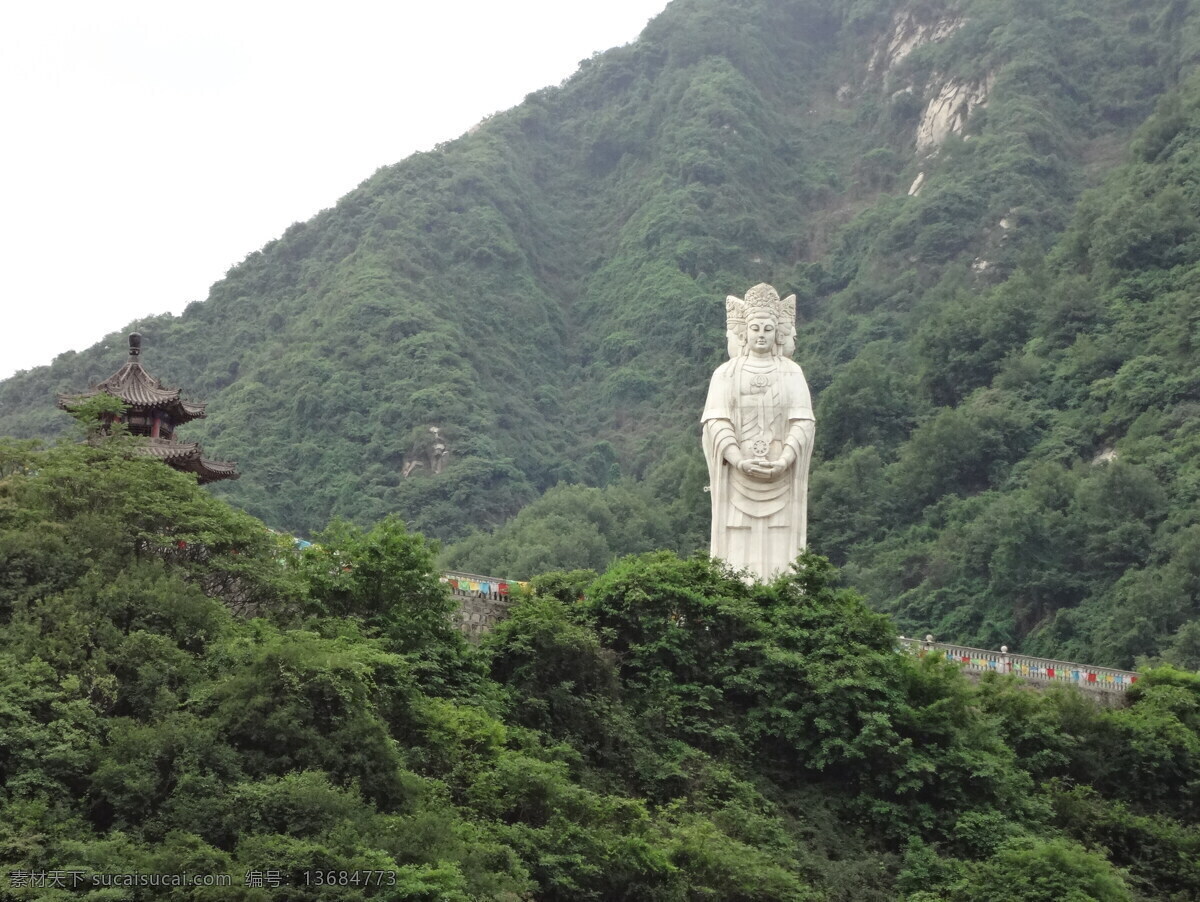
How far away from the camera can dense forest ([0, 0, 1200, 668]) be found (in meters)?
39.4

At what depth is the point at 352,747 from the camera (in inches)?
669

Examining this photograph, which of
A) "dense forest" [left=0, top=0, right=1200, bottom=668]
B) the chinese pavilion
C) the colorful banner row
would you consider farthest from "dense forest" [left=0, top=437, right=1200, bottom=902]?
"dense forest" [left=0, top=0, right=1200, bottom=668]

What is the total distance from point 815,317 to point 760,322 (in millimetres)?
33142

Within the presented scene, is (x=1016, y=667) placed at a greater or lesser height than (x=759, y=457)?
lesser

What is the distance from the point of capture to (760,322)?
24.6 meters

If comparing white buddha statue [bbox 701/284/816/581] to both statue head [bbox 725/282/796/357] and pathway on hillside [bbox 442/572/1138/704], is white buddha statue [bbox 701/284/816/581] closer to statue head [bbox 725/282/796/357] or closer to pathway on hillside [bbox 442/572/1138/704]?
statue head [bbox 725/282/796/357]

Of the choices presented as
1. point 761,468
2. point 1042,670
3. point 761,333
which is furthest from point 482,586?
point 1042,670

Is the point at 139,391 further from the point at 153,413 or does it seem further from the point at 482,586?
the point at 482,586

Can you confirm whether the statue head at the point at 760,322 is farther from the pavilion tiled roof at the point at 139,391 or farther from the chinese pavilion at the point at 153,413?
the pavilion tiled roof at the point at 139,391

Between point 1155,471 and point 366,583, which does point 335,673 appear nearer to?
point 366,583

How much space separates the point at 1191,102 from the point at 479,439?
18775mm

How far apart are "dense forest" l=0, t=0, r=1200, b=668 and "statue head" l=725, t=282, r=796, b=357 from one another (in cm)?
988

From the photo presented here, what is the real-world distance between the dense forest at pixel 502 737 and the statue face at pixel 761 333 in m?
3.20

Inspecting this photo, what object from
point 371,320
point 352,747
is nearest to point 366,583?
point 352,747
